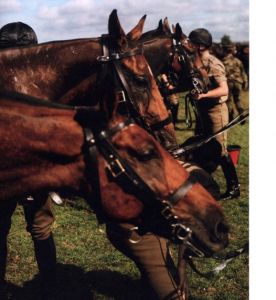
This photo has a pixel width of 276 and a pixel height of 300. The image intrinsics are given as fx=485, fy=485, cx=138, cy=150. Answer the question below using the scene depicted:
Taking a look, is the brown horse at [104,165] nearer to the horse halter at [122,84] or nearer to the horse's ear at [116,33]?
the horse halter at [122,84]

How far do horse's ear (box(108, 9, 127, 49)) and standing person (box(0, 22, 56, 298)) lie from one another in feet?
2.30

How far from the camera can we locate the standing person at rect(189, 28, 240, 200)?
700 centimetres

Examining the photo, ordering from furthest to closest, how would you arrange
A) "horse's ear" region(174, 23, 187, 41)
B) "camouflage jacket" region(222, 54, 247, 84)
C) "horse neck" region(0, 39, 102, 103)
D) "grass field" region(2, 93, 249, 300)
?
"camouflage jacket" region(222, 54, 247, 84) < "horse's ear" region(174, 23, 187, 41) < "grass field" region(2, 93, 249, 300) < "horse neck" region(0, 39, 102, 103)

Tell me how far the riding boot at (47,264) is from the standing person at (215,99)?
3383mm

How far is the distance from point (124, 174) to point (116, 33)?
1974 mm

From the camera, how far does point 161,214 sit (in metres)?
2.56

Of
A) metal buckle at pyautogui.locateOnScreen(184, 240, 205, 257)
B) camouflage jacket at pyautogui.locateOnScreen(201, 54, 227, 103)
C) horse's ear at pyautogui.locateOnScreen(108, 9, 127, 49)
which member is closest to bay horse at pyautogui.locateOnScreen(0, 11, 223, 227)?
horse's ear at pyautogui.locateOnScreen(108, 9, 127, 49)

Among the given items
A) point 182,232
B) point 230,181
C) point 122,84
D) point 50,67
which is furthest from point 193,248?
point 230,181

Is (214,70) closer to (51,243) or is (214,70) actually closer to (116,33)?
(116,33)

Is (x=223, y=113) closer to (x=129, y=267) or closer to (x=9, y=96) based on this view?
(x=129, y=267)

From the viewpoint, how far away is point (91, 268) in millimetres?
4859

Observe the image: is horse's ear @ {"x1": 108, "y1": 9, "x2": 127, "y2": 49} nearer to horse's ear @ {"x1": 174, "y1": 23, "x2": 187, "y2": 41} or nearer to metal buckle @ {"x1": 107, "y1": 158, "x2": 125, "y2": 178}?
horse's ear @ {"x1": 174, "y1": 23, "x2": 187, "y2": 41}

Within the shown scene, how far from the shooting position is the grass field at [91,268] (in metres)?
4.36
